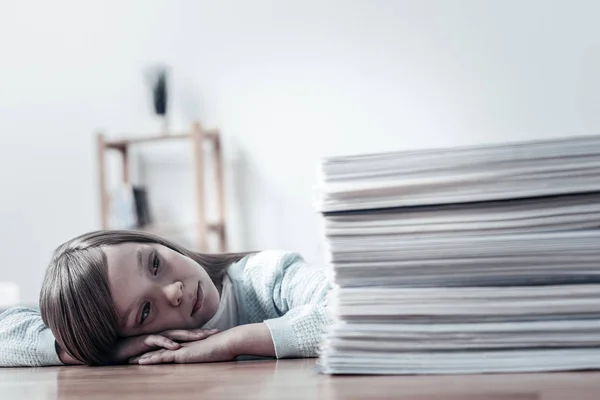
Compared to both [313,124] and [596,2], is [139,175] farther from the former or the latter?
[596,2]

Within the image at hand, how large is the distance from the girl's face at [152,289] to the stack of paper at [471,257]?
2.16 feet

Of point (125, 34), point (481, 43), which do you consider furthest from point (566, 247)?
point (125, 34)

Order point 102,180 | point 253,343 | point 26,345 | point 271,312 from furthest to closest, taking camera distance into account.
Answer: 1. point 102,180
2. point 271,312
3. point 26,345
4. point 253,343

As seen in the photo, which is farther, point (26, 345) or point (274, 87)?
point (274, 87)

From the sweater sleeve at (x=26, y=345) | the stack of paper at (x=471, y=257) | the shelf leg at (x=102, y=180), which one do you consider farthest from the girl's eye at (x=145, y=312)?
the shelf leg at (x=102, y=180)

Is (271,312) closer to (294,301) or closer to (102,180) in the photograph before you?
(294,301)

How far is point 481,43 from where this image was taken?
11.7 feet

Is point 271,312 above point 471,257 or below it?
below

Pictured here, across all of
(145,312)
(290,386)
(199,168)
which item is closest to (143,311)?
(145,312)

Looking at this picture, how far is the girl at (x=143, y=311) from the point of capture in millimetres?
1036

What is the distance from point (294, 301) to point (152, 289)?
0.78 ft

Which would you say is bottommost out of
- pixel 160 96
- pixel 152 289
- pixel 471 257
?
pixel 152 289

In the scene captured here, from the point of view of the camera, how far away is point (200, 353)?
1.03 metres

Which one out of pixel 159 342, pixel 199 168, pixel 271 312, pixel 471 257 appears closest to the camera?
pixel 471 257
